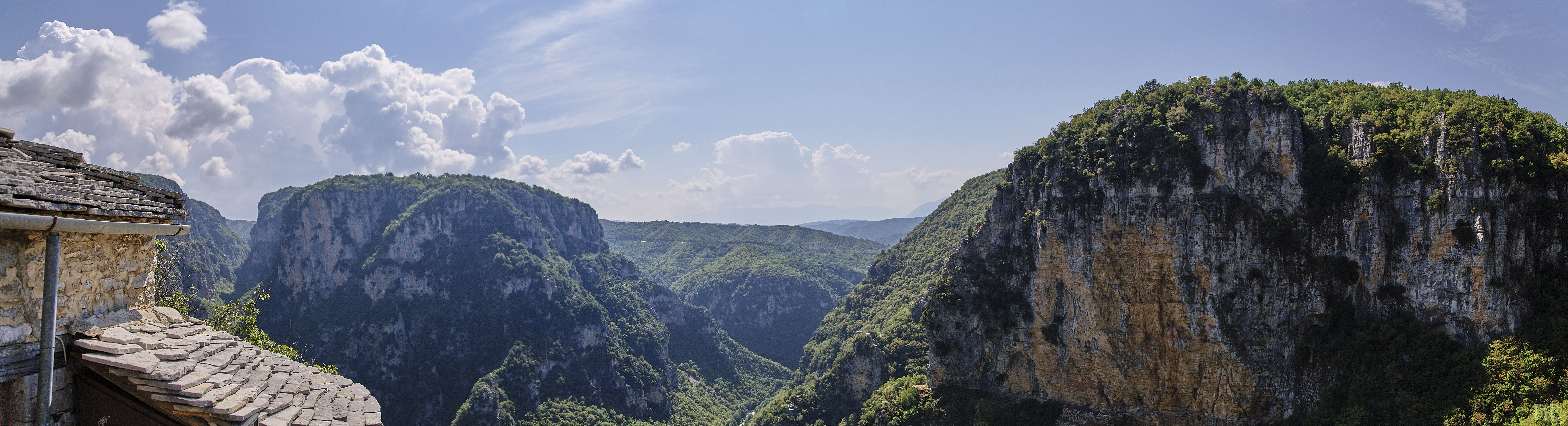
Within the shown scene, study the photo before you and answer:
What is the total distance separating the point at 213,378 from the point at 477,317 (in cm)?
10326

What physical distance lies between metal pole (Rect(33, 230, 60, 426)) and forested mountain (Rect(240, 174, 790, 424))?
255 ft

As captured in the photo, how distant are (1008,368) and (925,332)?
10.0m

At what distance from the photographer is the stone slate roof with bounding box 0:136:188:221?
22.3 feet

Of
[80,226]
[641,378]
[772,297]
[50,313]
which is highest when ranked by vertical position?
[80,226]

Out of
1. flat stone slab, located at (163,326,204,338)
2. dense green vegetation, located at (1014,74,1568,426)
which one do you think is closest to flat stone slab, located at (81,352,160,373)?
flat stone slab, located at (163,326,204,338)

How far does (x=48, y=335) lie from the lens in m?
7.23

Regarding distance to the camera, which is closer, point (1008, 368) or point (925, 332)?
point (1008, 368)

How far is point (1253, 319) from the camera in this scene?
40.6m

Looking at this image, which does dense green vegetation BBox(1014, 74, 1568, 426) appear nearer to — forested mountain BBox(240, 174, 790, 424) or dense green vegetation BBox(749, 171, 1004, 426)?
dense green vegetation BBox(749, 171, 1004, 426)

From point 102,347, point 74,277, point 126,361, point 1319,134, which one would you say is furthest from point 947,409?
point 74,277

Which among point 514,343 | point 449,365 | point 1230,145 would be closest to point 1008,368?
point 1230,145

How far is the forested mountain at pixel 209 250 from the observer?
3317 inches

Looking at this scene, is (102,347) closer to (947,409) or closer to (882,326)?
(947,409)

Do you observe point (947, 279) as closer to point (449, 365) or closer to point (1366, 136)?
point (1366, 136)
